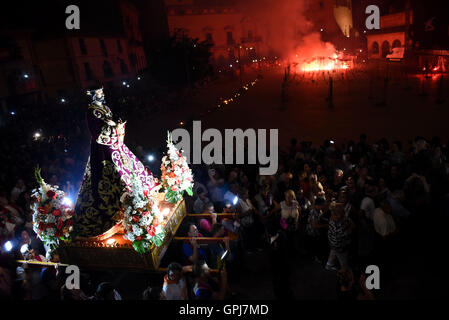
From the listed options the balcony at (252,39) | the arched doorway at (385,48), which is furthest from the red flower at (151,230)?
the balcony at (252,39)

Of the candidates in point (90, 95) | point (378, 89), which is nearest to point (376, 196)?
point (90, 95)

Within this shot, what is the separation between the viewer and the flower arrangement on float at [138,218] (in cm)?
525

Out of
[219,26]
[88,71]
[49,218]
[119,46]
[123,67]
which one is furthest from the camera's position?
[219,26]

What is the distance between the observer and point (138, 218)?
5250 mm

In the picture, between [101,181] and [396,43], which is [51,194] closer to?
[101,181]

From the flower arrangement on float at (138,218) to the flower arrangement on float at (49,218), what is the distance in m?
1.43

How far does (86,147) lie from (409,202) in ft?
44.6

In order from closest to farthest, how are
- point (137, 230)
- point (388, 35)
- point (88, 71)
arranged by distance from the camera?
point (137, 230)
point (88, 71)
point (388, 35)

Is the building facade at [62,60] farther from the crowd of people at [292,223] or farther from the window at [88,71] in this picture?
the crowd of people at [292,223]

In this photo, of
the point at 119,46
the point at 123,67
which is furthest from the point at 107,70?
the point at 119,46

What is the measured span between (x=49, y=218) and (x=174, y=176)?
2.70 m

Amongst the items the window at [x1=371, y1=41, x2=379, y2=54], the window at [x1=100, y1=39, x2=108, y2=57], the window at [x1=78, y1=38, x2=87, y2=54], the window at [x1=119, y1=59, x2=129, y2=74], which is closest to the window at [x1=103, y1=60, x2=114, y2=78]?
the window at [x1=100, y1=39, x2=108, y2=57]

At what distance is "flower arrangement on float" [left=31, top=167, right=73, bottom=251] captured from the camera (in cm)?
595

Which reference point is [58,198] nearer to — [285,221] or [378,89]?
[285,221]
